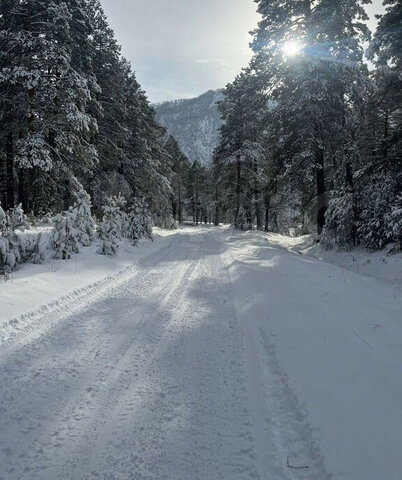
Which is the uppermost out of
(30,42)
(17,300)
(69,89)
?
(30,42)

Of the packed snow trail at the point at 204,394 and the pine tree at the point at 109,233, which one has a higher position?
the pine tree at the point at 109,233

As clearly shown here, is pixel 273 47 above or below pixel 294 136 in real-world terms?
above

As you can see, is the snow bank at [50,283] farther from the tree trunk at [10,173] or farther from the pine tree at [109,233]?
the tree trunk at [10,173]

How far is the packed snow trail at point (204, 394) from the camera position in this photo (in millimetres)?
2738

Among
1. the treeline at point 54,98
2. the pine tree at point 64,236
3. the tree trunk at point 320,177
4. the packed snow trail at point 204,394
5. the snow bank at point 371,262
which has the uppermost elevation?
the treeline at point 54,98

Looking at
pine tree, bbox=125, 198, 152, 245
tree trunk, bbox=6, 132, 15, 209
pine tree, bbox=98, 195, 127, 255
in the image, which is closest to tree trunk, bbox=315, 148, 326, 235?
pine tree, bbox=125, 198, 152, 245

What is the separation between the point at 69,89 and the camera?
15461mm

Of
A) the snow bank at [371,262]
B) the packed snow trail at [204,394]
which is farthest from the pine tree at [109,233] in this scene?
the snow bank at [371,262]

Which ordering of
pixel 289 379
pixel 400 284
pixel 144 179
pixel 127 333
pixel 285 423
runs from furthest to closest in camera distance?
pixel 144 179 < pixel 400 284 < pixel 127 333 < pixel 289 379 < pixel 285 423

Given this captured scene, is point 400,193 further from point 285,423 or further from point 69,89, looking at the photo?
point 69,89

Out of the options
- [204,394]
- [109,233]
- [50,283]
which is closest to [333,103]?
[109,233]

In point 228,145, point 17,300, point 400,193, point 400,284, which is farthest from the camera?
point 228,145

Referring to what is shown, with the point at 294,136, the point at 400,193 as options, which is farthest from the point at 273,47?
the point at 400,193

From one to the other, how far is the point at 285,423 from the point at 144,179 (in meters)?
25.0
